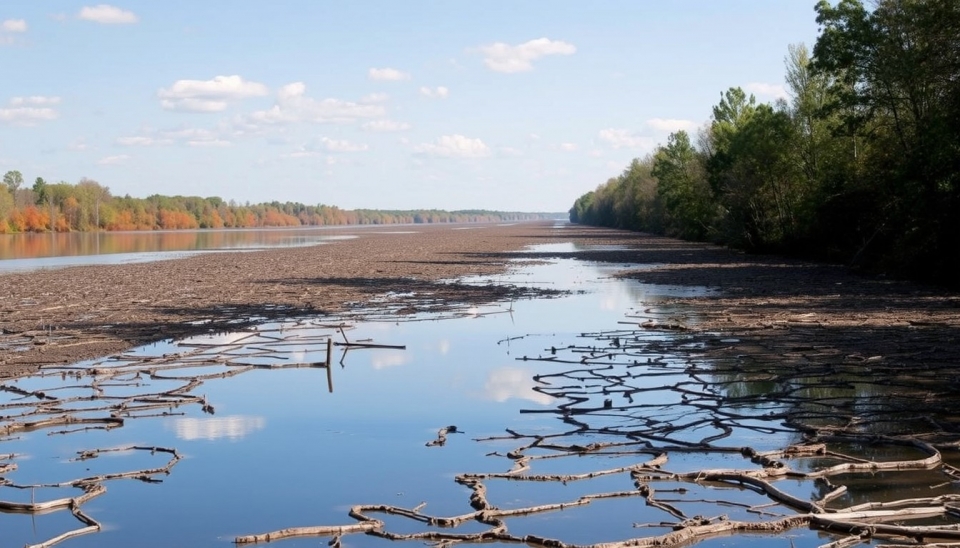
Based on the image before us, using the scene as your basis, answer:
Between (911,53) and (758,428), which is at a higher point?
(911,53)

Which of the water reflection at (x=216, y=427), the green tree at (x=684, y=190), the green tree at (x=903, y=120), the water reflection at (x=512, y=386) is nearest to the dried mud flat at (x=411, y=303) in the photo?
the green tree at (x=903, y=120)

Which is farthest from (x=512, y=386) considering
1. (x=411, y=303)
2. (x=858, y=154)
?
(x=858, y=154)

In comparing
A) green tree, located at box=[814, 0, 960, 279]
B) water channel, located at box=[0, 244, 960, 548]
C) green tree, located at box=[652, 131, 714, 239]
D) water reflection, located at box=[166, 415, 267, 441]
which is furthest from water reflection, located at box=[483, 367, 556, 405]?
green tree, located at box=[652, 131, 714, 239]

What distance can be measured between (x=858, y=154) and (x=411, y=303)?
31.5 metres

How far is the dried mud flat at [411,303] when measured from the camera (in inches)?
851

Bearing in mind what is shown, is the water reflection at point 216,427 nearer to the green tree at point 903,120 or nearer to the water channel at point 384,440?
the water channel at point 384,440

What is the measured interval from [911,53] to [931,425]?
31151mm

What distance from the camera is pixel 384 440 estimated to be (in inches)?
534

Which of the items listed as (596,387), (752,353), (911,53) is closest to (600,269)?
(911,53)

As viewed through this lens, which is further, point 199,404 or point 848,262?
point 848,262

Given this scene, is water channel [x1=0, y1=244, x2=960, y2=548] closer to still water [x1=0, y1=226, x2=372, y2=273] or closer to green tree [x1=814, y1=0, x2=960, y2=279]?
green tree [x1=814, y1=0, x2=960, y2=279]

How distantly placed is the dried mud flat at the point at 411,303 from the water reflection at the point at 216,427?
6.11 meters

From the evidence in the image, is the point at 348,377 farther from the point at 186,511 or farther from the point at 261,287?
the point at 261,287

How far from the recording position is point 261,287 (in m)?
40.9
